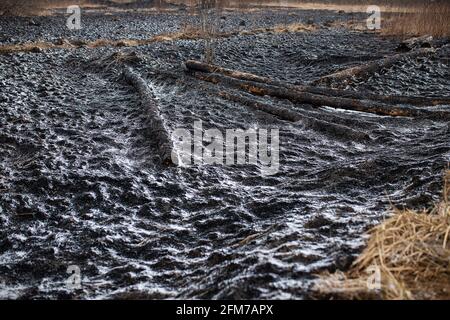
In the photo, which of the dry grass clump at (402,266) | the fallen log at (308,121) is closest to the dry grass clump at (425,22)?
the fallen log at (308,121)

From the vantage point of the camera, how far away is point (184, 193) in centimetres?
473

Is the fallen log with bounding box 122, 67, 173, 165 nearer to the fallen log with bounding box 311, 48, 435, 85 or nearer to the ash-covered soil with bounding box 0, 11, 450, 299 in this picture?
the ash-covered soil with bounding box 0, 11, 450, 299

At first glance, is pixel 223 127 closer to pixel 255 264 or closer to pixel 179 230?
pixel 179 230

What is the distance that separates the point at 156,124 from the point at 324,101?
298cm

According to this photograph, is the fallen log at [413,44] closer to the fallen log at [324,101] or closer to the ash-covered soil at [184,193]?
the ash-covered soil at [184,193]

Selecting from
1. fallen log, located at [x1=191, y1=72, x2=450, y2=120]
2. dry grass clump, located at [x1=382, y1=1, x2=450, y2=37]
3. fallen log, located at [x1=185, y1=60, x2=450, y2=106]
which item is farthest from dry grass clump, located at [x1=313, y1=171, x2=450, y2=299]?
dry grass clump, located at [x1=382, y1=1, x2=450, y2=37]

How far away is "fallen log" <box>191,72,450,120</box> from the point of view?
22.9 ft

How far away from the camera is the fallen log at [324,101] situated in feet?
22.9

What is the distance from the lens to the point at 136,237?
3.94 m

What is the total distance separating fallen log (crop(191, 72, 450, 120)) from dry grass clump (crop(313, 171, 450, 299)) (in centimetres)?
464

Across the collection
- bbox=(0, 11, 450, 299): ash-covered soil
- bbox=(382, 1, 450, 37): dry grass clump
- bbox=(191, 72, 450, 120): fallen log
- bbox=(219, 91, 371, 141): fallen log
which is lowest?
bbox=(0, 11, 450, 299): ash-covered soil

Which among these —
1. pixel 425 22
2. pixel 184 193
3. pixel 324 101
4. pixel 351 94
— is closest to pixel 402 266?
pixel 184 193

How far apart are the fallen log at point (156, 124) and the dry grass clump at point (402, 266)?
3152 millimetres
